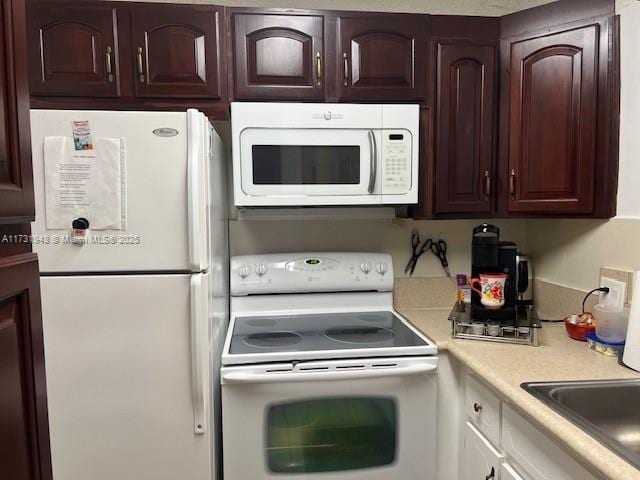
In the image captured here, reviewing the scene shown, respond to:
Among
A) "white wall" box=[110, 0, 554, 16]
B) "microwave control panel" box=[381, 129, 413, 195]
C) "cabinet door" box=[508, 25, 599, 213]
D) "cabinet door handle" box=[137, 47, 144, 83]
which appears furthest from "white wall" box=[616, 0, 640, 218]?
"cabinet door handle" box=[137, 47, 144, 83]

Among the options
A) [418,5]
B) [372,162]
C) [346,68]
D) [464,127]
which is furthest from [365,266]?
[418,5]

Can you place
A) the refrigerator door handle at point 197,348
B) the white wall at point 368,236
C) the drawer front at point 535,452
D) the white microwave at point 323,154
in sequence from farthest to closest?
the white wall at point 368,236, the white microwave at point 323,154, the refrigerator door handle at point 197,348, the drawer front at point 535,452

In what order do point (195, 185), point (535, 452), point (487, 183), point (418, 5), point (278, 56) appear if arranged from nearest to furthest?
point (535, 452) → point (195, 185) → point (278, 56) → point (487, 183) → point (418, 5)

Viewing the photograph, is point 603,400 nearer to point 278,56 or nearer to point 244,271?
point 244,271

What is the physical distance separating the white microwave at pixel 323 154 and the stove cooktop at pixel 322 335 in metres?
0.54

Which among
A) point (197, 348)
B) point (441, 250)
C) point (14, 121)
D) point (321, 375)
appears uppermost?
point (14, 121)

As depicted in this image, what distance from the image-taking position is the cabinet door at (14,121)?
0.58 metres

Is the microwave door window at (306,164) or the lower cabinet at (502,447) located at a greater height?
the microwave door window at (306,164)

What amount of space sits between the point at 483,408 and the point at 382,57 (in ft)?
4.66

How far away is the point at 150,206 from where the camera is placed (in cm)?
142

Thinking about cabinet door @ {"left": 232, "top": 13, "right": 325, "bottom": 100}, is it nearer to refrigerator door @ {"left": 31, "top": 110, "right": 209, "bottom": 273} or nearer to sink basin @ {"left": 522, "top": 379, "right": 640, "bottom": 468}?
refrigerator door @ {"left": 31, "top": 110, "right": 209, "bottom": 273}

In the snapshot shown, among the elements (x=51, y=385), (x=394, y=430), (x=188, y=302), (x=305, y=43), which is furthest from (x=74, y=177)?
(x=394, y=430)

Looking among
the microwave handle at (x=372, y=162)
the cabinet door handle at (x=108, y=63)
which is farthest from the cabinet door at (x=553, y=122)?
the cabinet door handle at (x=108, y=63)

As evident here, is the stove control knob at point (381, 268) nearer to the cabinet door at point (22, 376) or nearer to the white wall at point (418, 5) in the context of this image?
the white wall at point (418, 5)
